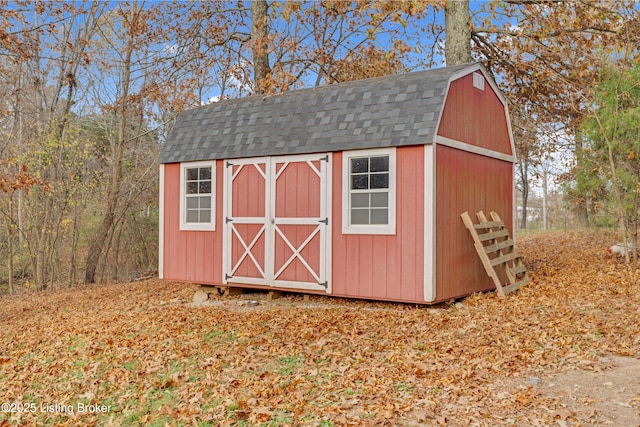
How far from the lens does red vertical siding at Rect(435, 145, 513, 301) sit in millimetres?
7754

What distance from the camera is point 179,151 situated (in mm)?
10195

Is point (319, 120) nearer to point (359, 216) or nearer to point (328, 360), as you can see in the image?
point (359, 216)

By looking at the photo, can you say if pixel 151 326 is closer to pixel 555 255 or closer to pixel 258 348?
pixel 258 348

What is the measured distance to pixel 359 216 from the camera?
8.19 m

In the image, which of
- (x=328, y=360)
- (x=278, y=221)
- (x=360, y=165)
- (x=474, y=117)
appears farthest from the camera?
(x=278, y=221)

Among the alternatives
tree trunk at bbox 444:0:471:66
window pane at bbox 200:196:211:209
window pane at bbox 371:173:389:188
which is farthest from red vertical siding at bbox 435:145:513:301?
window pane at bbox 200:196:211:209

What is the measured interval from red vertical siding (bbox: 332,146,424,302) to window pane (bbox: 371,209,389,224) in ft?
0.65

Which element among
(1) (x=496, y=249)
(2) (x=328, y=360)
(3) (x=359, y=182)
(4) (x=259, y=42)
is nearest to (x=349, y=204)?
(3) (x=359, y=182)

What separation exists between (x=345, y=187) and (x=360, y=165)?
0.41 m

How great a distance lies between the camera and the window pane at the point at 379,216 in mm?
7930

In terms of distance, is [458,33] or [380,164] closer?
[380,164]

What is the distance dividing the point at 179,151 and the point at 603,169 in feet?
26.5

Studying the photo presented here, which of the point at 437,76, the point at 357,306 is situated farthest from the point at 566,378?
the point at 437,76

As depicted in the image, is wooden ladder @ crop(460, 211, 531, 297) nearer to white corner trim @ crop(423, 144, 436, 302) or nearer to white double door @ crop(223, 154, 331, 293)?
white corner trim @ crop(423, 144, 436, 302)
